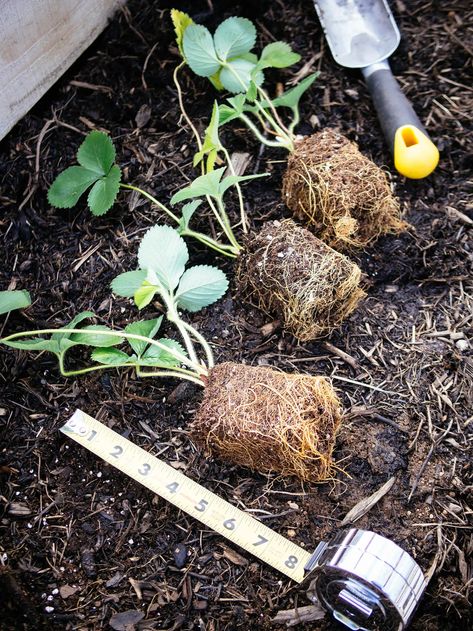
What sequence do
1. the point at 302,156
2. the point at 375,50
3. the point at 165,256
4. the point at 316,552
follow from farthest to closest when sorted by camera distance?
the point at 375,50, the point at 302,156, the point at 165,256, the point at 316,552

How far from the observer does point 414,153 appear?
5.65 feet

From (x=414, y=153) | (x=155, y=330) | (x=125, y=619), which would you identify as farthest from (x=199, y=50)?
(x=125, y=619)

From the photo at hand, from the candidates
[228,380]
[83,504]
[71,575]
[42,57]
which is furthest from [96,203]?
[71,575]

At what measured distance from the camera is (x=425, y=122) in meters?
1.92

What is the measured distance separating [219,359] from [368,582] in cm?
61

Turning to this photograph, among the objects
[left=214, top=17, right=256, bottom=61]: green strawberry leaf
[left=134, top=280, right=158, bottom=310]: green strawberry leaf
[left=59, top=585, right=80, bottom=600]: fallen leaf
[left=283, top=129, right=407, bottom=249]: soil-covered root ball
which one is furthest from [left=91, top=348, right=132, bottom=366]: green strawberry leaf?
[left=214, top=17, right=256, bottom=61]: green strawberry leaf

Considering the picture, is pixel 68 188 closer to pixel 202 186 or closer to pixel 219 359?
pixel 202 186

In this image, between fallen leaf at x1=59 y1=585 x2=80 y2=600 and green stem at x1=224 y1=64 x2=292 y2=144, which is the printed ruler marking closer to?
fallen leaf at x1=59 y1=585 x2=80 y2=600

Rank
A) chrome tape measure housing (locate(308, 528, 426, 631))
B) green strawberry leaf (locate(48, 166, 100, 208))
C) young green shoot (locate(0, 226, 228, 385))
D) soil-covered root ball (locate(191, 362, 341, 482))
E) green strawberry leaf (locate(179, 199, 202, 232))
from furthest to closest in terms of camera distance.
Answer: green strawberry leaf (locate(48, 166, 100, 208)), green strawberry leaf (locate(179, 199, 202, 232)), young green shoot (locate(0, 226, 228, 385)), soil-covered root ball (locate(191, 362, 341, 482)), chrome tape measure housing (locate(308, 528, 426, 631))

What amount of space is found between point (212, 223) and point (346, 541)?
2.85ft

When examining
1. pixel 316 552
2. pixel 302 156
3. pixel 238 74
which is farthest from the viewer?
pixel 238 74

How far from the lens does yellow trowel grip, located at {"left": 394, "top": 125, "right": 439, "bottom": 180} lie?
1727 mm

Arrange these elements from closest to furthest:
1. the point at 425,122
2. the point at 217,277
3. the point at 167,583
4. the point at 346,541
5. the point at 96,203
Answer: the point at 346,541 < the point at 167,583 < the point at 217,277 < the point at 96,203 < the point at 425,122

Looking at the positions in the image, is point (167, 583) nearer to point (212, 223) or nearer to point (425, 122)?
point (212, 223)
